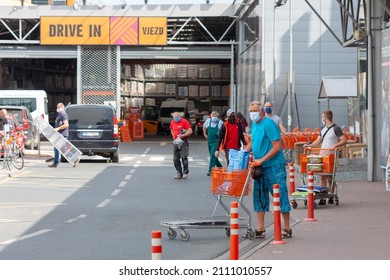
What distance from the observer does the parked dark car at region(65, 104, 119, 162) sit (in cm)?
3181

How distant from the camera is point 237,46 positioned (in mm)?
55812

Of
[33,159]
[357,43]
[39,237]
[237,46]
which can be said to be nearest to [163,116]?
[237,46]

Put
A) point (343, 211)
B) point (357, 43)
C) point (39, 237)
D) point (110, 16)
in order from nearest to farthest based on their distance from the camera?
point (39, 237) < point (343, 211) < point (357, 43) < point (110, 16)

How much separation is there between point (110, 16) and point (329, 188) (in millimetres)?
38009

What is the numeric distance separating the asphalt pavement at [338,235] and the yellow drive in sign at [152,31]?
34.6 meters

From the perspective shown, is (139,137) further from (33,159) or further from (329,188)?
(329,188)

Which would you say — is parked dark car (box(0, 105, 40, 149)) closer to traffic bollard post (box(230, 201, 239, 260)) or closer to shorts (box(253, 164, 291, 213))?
shorts (box(253, 164, 291, 213))

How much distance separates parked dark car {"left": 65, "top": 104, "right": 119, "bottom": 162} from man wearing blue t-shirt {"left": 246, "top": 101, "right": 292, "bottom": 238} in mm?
18953

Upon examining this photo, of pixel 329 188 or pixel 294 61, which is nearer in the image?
pixel 329 188

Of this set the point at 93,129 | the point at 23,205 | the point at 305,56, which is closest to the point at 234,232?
the point at 23,205

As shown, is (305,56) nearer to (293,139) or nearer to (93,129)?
(293,139)

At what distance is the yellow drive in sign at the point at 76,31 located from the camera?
54.5 metres

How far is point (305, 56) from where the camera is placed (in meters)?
46.4

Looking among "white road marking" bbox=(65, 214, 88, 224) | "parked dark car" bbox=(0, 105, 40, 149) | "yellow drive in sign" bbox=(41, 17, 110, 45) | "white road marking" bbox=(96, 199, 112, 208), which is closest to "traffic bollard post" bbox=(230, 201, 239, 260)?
"white road marking" bbox=(65, 214, 88, 224)
